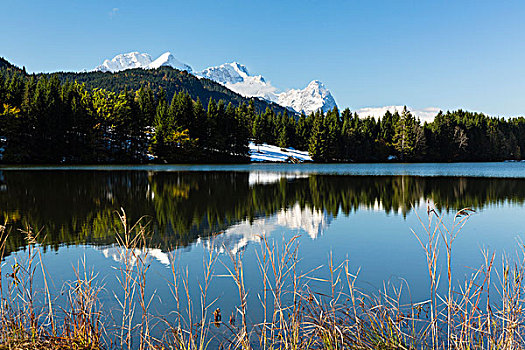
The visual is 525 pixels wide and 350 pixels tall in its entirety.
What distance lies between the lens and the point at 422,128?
411ft

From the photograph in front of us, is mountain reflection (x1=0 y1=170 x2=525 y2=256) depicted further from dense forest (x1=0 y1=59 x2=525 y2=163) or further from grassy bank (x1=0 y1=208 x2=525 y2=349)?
dense forest (x1=0 y1=59 x2=525 y2=163)

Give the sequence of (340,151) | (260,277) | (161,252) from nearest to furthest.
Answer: (260,277) < (161,252) < (340,151)

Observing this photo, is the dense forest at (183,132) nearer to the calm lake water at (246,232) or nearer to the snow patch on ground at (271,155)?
the snow patch on ground at (271,155)

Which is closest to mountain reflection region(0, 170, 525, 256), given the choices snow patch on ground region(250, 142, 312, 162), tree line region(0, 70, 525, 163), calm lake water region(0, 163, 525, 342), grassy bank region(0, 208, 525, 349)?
calm lake water region(0, 163, 525, 342)

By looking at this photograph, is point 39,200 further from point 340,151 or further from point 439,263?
point 340,151

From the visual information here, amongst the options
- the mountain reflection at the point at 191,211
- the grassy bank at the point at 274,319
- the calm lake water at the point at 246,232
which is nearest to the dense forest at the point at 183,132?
the mountain reflection at the point at 191,211

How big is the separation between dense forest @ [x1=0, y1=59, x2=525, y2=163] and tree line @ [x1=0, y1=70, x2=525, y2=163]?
20cm

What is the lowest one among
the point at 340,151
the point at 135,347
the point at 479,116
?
the point at 135,347

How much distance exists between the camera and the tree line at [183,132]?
78875 millimetres

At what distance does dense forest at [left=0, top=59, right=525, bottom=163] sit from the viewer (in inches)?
3105

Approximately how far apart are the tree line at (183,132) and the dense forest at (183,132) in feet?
0.65

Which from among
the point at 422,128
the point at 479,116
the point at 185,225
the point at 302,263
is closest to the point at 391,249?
the point at 302,263

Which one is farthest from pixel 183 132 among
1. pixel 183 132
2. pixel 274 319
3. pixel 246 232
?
pixel 274 319

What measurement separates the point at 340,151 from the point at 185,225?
11049 centimetres
